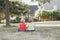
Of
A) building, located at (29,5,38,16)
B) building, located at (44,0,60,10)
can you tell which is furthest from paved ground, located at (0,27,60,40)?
building, located at (29,5,38,16)

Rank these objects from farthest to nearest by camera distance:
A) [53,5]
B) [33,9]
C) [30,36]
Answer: [33,9] → [53,5] → [30,36]

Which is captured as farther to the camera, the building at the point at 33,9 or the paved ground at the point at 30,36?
the building at the point at 33,9

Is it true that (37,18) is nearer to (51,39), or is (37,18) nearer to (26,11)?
(26,11)

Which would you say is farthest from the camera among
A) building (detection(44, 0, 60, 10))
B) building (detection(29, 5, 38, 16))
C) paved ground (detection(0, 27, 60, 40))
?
building (detection(29, 5, 38, 16))

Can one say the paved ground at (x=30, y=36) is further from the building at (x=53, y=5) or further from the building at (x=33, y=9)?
the building at (x=33, y=9)

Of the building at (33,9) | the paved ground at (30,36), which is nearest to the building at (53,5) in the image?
the building at (33,9)

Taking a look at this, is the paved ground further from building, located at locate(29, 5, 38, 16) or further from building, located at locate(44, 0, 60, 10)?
building, located at locate(29, 5, 38, 16)

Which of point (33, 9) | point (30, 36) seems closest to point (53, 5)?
point (33, 9)

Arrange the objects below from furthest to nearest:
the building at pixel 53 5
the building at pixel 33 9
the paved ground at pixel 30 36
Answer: the building at pixel 33 9
the building at pixel 53 5
the paved ground at pixel 30 36

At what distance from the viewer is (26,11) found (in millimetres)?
30547

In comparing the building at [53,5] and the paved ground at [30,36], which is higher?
the building at [53,5]

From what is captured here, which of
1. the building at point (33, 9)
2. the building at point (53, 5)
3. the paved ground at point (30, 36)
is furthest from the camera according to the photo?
the building at point (33, 9)

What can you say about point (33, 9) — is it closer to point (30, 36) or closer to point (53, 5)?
point (53, 5)

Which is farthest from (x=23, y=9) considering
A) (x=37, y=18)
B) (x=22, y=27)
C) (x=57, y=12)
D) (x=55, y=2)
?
(x=22, y=27)
